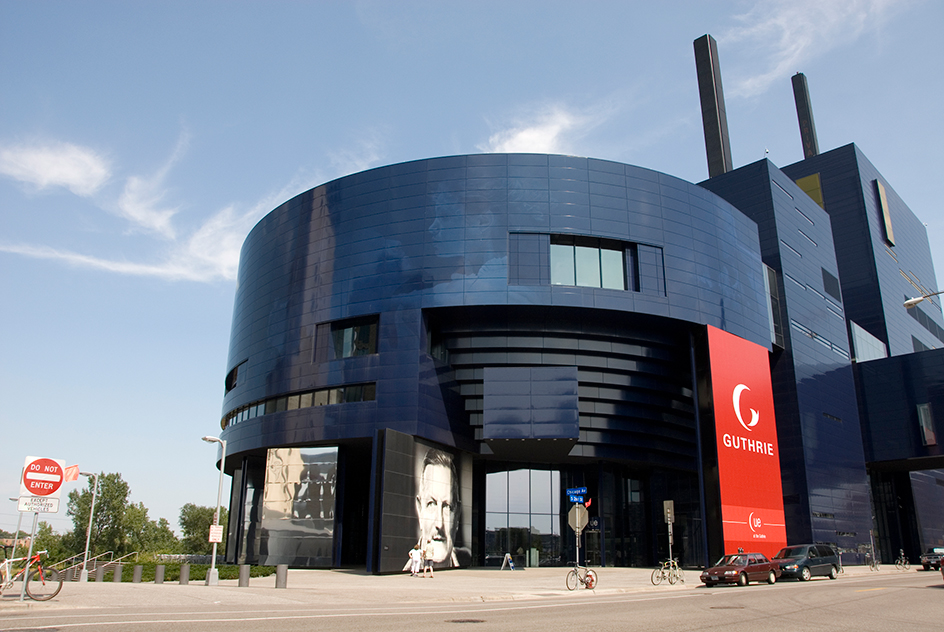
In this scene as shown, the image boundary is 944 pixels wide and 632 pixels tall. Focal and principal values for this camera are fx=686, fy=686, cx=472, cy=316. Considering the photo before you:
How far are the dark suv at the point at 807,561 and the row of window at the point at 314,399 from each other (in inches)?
1014

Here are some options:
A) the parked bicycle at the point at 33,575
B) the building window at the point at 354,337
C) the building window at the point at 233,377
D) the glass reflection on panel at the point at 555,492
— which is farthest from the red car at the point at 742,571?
the building window at the point at 233,377

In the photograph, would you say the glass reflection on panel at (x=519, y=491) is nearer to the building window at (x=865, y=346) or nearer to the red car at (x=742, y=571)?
the red car at (x=742, y=571)

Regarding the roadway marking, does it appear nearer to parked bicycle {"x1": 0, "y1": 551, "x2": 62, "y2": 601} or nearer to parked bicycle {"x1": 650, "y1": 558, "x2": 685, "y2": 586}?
parked bicycle {"x1": 0, "y1": 551, "x2": 62, "y2": 601}

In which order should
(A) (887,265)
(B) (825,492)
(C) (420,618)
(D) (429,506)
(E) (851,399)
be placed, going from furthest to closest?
(A) (887,265), (E) (851,399), (B) (825,492), (D) (429,506), (C) (420,618)

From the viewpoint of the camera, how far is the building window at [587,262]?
46.6 m

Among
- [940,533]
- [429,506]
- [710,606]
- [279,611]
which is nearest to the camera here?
[279,611]

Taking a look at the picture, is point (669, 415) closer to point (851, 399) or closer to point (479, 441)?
point (479, 441)

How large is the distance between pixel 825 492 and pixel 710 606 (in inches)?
1892

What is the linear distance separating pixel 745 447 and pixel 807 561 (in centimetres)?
1284

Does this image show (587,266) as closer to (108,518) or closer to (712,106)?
(712,106)

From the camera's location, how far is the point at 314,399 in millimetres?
46562

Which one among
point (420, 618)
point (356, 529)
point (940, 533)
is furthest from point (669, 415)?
point (940, 533)

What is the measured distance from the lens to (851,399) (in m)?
69.8

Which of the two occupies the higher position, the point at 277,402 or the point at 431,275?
the point at 431,275
